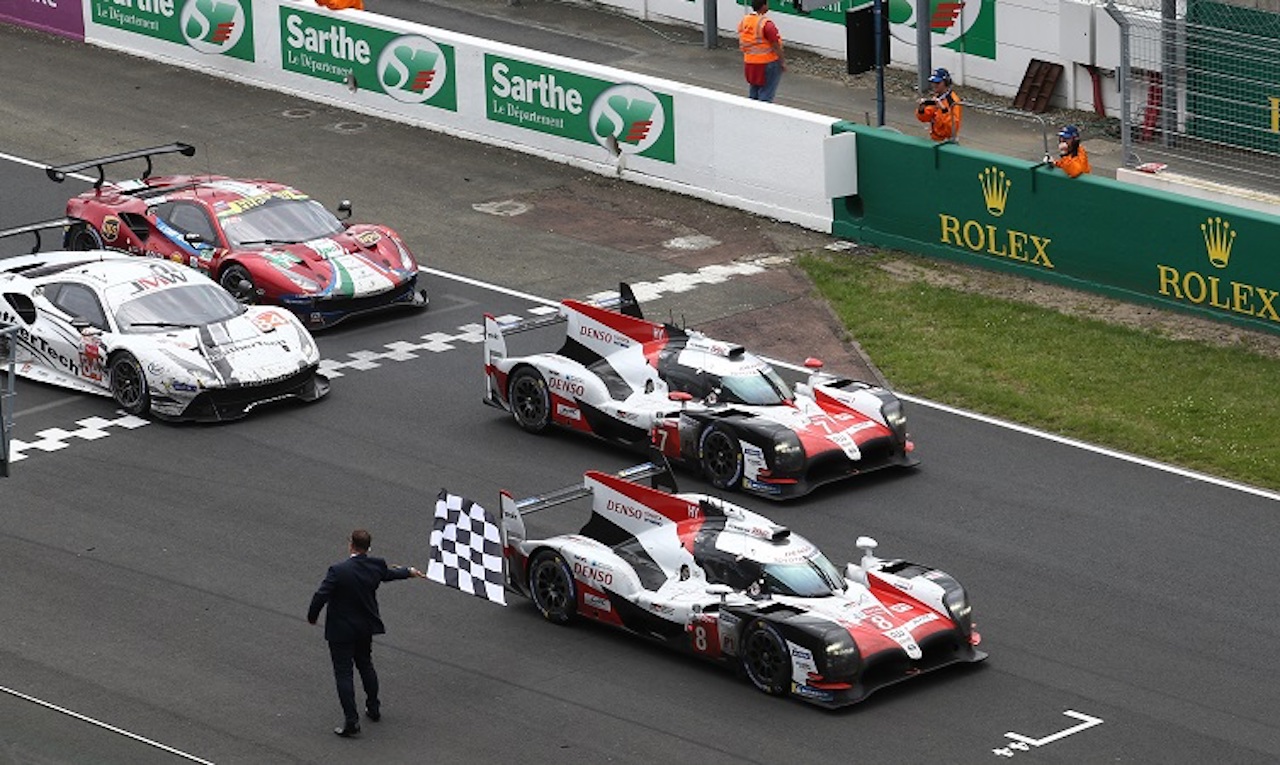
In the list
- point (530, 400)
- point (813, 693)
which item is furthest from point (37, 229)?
point (813, 693)

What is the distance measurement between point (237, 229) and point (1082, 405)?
951cm

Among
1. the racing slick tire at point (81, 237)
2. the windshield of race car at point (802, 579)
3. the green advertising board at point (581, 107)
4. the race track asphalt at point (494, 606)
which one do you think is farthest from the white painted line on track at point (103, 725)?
the green advertising board at point (581, 107)

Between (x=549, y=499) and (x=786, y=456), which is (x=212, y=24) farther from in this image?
(x=549, y=499)

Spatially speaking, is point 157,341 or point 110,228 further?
point 110,228

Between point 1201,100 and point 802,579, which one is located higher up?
point 1201,100

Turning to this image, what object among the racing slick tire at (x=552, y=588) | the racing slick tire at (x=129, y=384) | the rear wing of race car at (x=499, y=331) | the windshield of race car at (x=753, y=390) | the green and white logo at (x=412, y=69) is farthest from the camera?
the green and white logo at (x=412, y=69)

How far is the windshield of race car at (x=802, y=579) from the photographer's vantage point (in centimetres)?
1820

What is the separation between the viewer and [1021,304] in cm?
2728

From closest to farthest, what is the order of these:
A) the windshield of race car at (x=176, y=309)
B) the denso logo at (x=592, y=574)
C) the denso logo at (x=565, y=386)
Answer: the denso logo at (x=592, y=574)
the denso logo at (x=565, y=386)
the windshield of race car at (x=176, y=309)

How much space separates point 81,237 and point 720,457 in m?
10.1

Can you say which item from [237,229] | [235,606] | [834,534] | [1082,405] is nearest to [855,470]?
[834,534]

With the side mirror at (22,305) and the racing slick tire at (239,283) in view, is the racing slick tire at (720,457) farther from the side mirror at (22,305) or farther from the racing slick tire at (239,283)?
the side mirror at (22,305)

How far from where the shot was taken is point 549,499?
19672 millimetres

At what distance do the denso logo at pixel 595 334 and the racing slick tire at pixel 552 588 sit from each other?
4.54m
